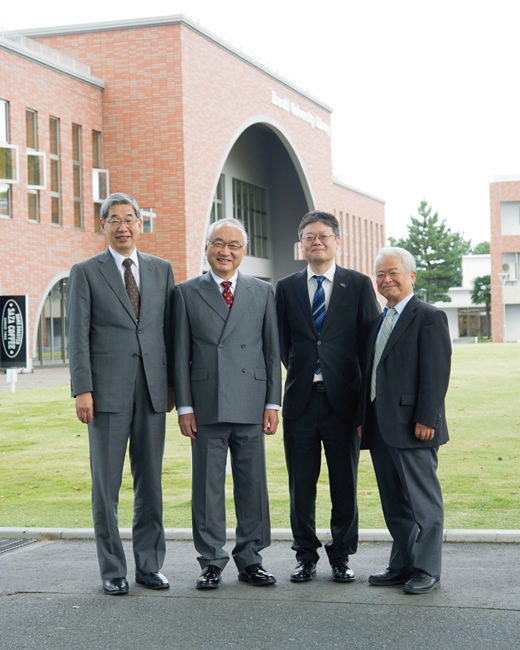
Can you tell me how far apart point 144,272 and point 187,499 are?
3591 mm

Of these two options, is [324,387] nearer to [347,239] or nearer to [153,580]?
[153,580]

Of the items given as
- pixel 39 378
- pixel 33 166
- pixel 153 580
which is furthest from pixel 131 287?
pixel 33 166

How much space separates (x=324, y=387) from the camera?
5.62 meters

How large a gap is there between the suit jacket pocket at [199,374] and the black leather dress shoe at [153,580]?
119cm

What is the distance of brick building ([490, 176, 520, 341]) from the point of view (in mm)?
61250

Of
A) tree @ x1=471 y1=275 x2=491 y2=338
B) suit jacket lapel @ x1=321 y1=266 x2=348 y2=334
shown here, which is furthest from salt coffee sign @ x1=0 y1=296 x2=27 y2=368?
tree @ x1=471 y1=275 x2=491 y2=338

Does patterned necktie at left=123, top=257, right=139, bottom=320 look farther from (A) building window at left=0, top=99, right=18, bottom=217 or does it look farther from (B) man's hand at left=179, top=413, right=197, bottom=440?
Result: (A) building window at left=0, top=99, right=18, bottom=217

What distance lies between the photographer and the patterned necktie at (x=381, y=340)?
5484 millimetres

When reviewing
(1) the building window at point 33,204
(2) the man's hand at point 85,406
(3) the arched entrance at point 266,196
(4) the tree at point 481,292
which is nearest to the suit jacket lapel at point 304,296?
(2) the man's hand at point 85,406

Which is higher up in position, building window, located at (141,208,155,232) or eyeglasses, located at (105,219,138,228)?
building window, located at (141,208,155,232)

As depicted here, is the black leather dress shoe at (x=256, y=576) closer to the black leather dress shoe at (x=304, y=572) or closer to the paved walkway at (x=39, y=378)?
the black leather dress shoe at (x=304, y=572)

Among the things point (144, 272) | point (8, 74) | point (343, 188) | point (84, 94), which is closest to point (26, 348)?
point (8, 74)

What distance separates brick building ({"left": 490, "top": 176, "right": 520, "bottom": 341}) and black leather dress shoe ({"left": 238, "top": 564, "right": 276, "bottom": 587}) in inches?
2253

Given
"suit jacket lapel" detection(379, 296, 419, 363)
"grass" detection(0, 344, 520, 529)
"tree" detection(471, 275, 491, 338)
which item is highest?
"tree" detection(471, 275, 491, 338)
